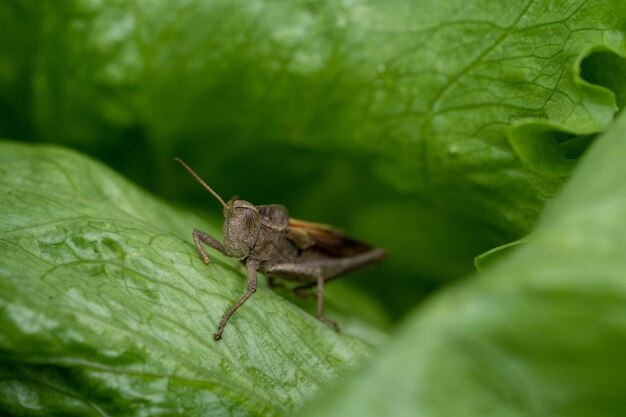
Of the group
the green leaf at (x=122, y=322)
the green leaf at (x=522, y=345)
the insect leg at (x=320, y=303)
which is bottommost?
the green leaf at (x=122, y=322)

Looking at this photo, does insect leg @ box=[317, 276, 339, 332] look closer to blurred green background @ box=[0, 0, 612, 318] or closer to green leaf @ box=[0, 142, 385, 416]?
green leaf @ box=[0, 142, 385, 416]

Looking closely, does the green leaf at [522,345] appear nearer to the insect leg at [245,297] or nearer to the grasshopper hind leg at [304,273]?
the insect leg at [245,297]

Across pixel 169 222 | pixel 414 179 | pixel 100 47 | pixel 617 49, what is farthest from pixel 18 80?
pixel 617 49

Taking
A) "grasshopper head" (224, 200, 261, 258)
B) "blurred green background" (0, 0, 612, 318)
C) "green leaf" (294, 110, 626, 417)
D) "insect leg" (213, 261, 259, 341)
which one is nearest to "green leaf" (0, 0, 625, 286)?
"blurred green background" (0, 0, 612, 318)

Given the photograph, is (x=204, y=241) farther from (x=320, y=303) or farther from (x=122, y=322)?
(x=122, y=322)

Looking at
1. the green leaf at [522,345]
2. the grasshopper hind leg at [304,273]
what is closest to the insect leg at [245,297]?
the grasshopper hind leg at [304,273]

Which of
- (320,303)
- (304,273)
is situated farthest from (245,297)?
(304,273)

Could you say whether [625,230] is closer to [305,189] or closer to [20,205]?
[20,205]
